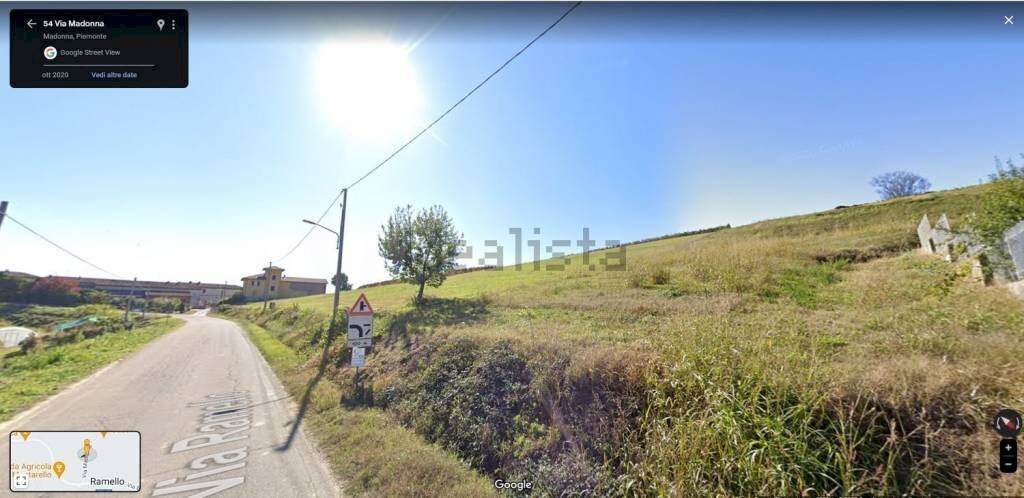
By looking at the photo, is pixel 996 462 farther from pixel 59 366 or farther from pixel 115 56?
pixel 59 366

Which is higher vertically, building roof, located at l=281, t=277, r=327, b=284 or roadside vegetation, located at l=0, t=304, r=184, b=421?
building roof, located at l=281, t=277, r=327, b=284

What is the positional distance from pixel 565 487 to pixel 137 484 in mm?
4650

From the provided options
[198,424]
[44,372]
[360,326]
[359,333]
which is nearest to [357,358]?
[359,333]

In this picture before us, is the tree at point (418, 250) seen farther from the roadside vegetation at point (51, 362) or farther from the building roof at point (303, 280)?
the building roof at point (303, 280)

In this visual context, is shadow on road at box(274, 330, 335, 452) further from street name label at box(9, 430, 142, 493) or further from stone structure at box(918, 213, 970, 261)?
stone structure at box(918, 213, 970, 261)

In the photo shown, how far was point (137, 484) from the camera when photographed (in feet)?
11.3

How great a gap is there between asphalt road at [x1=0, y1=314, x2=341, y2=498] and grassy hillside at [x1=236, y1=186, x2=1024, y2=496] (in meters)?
1.69

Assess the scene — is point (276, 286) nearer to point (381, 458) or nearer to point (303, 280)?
point (303, 280)

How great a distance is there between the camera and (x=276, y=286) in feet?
236

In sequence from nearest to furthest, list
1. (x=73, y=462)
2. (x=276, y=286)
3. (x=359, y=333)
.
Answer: (x=73, y=462) → (x=359, y=333) → (x=276, y=286)

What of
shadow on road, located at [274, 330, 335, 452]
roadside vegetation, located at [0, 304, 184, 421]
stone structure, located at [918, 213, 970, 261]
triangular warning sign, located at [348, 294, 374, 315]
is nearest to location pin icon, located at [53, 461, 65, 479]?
shadow on road, located at [274, 330, 335, 452]

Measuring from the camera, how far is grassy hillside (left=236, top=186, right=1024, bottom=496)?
8.13 ft

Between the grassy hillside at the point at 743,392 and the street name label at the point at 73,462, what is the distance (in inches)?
129

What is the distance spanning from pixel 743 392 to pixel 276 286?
3502 inches
